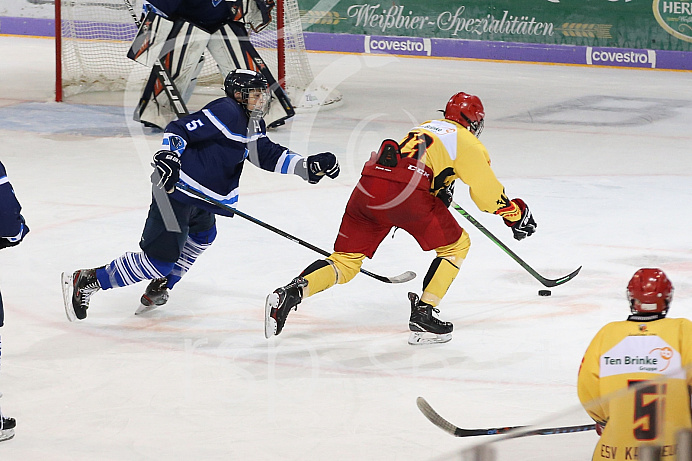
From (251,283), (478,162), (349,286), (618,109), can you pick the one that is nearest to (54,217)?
(251,283)

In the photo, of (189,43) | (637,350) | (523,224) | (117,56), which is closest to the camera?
(637,350)

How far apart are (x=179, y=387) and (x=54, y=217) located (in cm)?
253

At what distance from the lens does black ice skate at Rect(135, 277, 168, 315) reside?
4.10 metres

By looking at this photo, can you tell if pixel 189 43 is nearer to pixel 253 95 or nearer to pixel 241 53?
pixel 241 53

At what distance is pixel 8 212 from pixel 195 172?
112cm

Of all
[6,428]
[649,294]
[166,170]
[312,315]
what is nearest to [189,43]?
[312,315]

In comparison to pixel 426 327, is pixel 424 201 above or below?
above

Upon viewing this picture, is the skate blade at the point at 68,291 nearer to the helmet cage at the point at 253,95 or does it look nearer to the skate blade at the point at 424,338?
the helmet cage at the point at 253,95

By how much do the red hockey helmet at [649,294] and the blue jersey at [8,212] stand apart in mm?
1629

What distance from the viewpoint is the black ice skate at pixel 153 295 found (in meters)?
4.10

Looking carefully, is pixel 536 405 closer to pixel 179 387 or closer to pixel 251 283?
pixel 179 387

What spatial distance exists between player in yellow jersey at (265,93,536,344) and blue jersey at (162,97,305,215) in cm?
39

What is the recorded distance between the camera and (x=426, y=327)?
3.78 meters

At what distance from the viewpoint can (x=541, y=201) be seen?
242 inches
